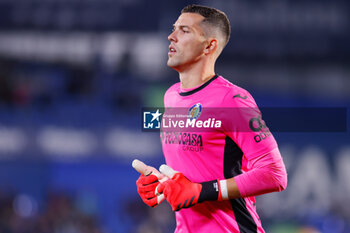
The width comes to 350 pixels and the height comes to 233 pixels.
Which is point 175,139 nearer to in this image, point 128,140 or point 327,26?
point 128,140

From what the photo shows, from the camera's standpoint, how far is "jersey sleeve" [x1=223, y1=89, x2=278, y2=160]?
2.41m

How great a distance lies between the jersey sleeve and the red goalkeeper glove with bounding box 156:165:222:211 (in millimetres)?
247

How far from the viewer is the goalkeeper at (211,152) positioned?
7.86ft

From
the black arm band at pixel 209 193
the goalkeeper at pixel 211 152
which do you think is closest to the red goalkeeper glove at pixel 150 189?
the goalkeeper at pixel 211 152

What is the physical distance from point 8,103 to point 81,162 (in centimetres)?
184

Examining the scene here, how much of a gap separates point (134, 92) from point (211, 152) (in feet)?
21.3

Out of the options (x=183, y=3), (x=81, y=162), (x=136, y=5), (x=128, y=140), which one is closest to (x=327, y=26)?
(x=183, y=3)

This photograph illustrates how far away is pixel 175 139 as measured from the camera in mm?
2703

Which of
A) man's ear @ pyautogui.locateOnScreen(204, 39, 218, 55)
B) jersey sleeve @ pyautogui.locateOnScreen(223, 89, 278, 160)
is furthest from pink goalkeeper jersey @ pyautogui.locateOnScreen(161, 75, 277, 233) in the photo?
man's ear @ pyautogui.locateOnScreen(204, 39, 218, 55)

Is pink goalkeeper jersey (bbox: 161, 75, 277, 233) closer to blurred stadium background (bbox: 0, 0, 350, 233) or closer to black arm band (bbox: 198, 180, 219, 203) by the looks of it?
black arm band (bbox: 198, 180, 219, 203)

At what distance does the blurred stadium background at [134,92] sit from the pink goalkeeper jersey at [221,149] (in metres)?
5.85

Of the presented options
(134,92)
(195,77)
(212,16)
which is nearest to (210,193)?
(195,77)

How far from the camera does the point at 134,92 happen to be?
8938 mm

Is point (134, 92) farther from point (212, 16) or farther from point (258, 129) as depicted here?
point (258, 129)
